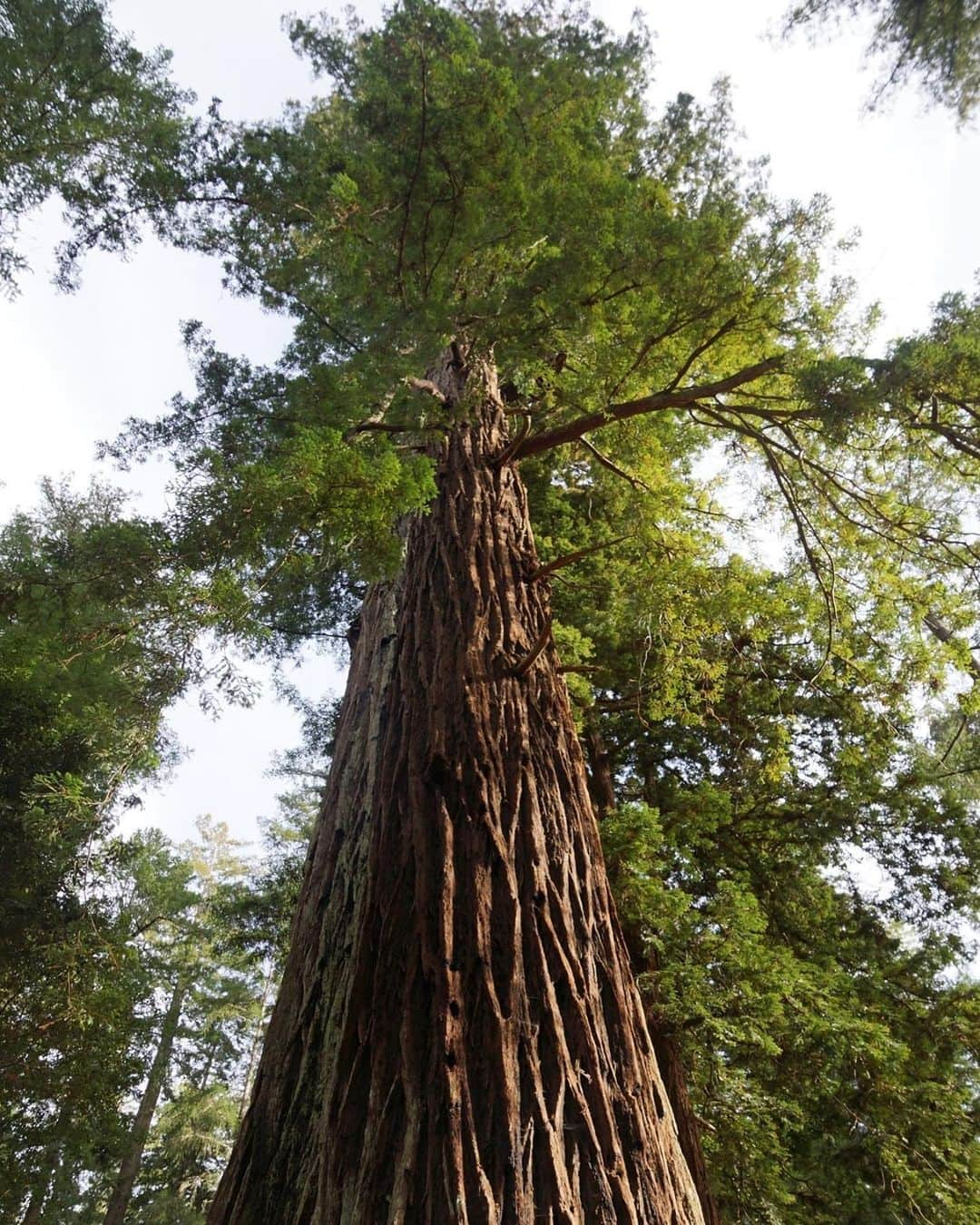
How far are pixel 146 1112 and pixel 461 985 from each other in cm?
1595

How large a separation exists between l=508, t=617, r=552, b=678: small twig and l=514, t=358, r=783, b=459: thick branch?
5.07 ft

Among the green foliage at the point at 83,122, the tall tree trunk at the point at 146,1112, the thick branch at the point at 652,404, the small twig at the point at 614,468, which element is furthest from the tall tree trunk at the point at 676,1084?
the tall tree trunk at the point at 146,1112

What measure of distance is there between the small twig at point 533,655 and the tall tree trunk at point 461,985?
0.04 feet

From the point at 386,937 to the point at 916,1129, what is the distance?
4.69m

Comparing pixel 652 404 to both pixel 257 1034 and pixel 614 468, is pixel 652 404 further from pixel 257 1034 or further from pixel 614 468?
pixel 257 1034

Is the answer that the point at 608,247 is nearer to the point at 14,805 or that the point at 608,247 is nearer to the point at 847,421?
the point at 847,421

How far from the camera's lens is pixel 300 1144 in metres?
2.38

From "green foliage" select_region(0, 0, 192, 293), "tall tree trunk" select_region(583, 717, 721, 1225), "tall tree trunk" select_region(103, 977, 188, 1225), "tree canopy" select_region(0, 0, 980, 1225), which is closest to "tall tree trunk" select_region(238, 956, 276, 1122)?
"tall tree trunk" select_region(103, 977, 188, 1225)

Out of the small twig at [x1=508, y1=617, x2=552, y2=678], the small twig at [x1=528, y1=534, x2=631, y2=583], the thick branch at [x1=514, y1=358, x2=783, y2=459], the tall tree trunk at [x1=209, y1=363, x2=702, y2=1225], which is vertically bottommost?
the tall tree trunk at [x1=209, y1=363, x2=702, y2=1225]

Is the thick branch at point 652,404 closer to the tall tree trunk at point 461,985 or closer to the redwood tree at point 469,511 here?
the redwood tree at point 469,511

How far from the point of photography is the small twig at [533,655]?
3.03m

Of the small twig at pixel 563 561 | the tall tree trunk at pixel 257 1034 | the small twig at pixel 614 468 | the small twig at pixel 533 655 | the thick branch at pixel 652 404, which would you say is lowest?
the small twig at pixel 533 655

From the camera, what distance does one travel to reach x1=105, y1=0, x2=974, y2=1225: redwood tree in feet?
6.31

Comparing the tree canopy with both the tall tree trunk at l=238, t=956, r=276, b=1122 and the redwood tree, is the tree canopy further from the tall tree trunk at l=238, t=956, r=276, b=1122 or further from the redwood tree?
the tall tree trunk at l=238, t=956, r=276, b=1122
